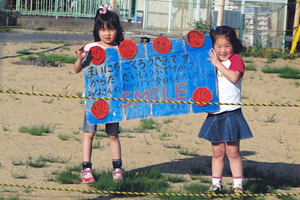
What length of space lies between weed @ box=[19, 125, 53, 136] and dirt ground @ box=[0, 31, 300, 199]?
7 centimetres

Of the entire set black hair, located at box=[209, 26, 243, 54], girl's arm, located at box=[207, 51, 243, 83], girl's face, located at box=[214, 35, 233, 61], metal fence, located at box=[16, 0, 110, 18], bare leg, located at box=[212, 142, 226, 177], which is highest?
metal fence, located at box=[16, 0, 110, 18]

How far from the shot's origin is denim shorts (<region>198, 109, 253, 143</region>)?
3.75 meters

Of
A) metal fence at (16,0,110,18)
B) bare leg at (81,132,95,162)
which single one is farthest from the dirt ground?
metal fence at (16,0,110,18)

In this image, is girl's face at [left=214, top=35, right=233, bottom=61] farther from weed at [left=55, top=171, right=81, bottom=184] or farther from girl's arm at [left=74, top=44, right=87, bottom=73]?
weed at [left=55, top=171, right=81, bottom=184]

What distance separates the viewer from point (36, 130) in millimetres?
5816

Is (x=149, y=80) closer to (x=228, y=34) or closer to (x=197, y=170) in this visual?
(x=228, y=34)

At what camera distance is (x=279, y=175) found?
4695 millimetres

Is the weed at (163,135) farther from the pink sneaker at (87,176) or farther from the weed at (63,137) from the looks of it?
the pink sneaker at (87,176)

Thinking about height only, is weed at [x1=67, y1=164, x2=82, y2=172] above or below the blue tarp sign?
below

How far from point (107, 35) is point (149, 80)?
1.84 ft

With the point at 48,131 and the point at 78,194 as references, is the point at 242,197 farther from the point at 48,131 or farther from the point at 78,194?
the point at 48,131

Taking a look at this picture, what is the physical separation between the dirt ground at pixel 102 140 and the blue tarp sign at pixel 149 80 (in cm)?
76

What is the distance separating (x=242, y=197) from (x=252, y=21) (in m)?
11.6

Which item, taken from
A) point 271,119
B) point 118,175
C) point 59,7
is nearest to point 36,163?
point 118,175
